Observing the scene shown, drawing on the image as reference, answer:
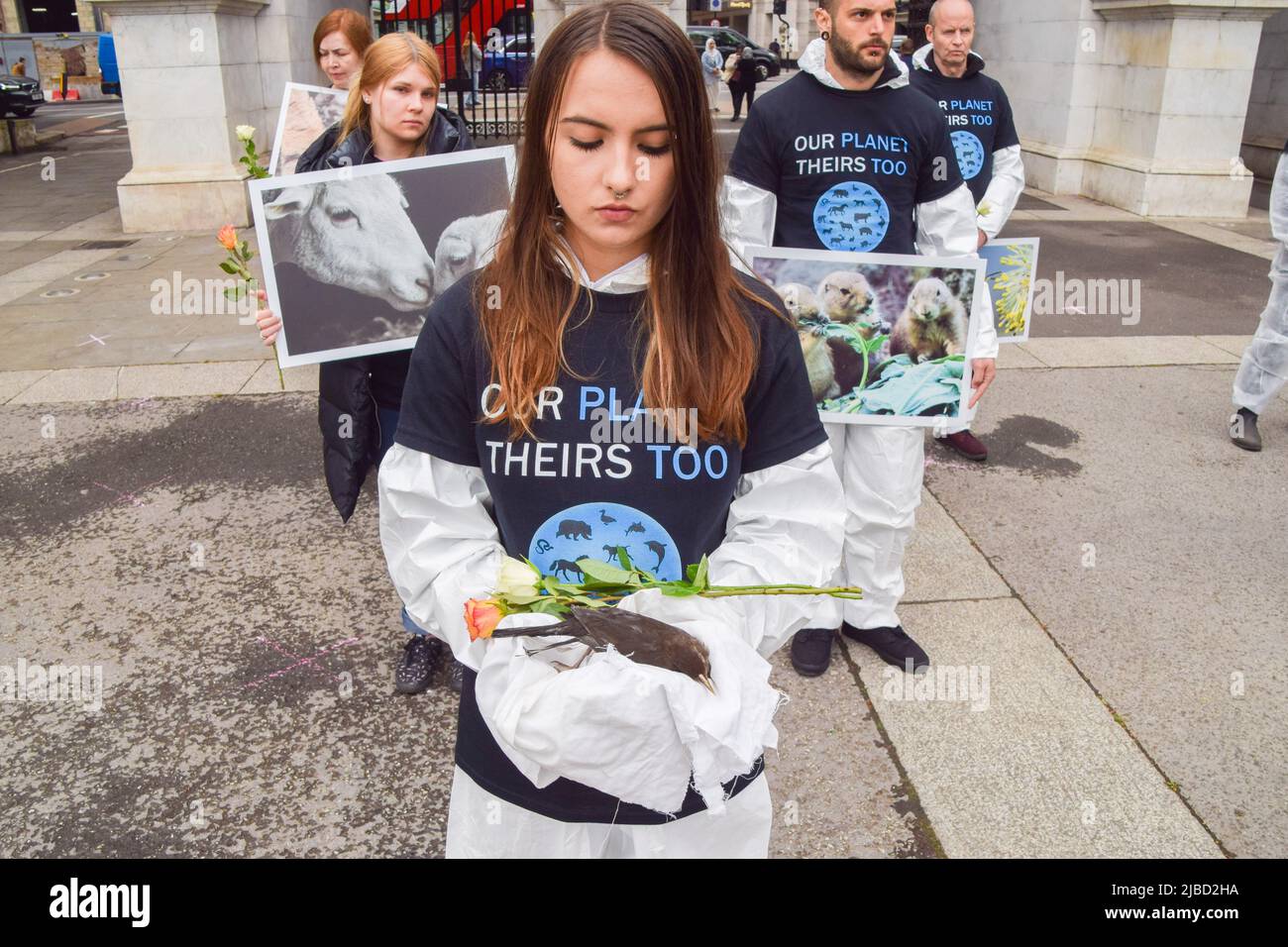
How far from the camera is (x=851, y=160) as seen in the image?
338cm

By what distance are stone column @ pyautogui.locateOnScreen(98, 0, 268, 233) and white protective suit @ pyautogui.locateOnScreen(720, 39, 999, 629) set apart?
8.80 metres

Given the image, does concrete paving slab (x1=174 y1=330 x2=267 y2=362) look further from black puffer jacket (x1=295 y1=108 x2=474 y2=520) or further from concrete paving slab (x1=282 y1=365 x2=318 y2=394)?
black puffer jacket (x1=295 y1=108 x2=474 y2=520)

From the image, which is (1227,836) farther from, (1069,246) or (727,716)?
(1069,246)

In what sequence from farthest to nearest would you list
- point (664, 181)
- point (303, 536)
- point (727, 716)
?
point (303, 536), point (664, 181), point (727, 716)

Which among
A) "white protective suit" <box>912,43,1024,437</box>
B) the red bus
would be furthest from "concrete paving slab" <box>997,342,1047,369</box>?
the red bus

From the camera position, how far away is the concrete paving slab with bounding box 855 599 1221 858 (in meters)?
2.80

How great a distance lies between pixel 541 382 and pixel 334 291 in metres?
1.78

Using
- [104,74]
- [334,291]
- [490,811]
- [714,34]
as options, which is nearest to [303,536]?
[334,291]

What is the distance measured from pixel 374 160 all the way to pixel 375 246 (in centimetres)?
34

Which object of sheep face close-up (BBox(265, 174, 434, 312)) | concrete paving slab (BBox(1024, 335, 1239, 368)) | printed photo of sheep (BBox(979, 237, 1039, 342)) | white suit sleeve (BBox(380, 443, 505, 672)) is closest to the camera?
white suit sleeve (BBox(380, 443, 505, 672))

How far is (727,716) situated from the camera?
1.35 meters

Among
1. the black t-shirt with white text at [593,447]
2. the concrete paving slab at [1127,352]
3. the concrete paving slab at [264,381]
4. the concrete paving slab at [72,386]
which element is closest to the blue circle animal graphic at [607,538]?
the black t-shirt with white text at [593,447]

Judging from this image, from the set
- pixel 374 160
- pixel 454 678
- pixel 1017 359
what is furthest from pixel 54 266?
pixel 1017 359

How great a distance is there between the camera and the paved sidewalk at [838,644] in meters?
2.91
